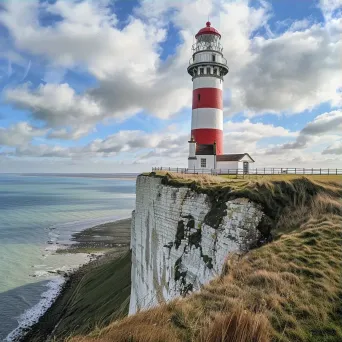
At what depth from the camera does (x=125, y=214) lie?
72125 millimetres

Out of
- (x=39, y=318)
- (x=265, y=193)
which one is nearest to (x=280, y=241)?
(x=265, y=193)

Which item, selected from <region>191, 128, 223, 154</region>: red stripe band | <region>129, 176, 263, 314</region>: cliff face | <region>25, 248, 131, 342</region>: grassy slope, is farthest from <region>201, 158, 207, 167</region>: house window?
<region>25, 248, 131, 342</region>: grassy slope

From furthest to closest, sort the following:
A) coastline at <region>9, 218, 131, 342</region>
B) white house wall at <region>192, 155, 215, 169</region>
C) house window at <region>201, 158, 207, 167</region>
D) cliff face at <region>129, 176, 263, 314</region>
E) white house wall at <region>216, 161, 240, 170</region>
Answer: house window at <region>201, 158, 207, 167</region> < white house wall at <region>192, 155, 215, 169</region> < white house wall at <region>216, 161, 240, 170</region> < coastline at <region>9, 218, 131, 342</region> < cliff face at <region>129, 176, 263, 314</region>

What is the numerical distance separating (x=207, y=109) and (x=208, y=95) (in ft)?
4.03

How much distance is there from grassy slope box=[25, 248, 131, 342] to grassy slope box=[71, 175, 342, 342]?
1352cm

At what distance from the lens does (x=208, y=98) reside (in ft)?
85.4

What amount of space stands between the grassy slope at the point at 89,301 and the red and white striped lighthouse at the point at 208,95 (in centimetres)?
1374

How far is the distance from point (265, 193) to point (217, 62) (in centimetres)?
1953

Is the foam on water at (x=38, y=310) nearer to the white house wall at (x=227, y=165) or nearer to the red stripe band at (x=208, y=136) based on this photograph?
the white house wall at (x=227, y=165)

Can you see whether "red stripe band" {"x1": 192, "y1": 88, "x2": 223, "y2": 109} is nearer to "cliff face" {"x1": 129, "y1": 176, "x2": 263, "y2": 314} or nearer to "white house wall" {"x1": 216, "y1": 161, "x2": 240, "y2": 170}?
"white house wall" {"x1": 216, "y1": 161, "x2": 240, "y2": 170}

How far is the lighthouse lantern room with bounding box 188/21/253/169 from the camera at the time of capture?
1021 inches

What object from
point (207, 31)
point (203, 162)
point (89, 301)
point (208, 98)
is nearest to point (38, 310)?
point (89, 301)

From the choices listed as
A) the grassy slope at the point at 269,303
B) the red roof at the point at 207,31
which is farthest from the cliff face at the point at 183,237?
the red roof at the point at 207,31

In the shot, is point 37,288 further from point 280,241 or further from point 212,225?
point 280,241
